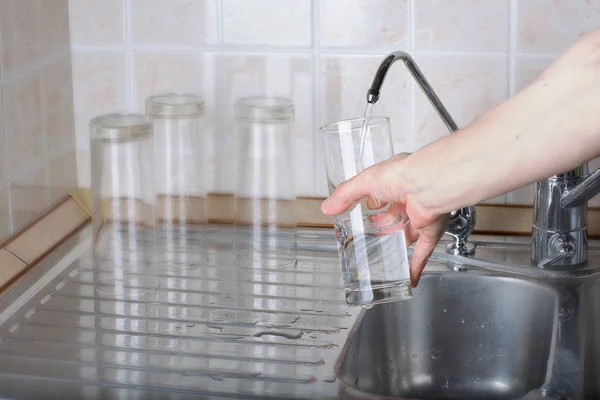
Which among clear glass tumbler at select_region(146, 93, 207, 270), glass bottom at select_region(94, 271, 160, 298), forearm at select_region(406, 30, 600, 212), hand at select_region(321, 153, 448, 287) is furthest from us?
clear glass tumbler at select_region(146, 93, 207, 270)

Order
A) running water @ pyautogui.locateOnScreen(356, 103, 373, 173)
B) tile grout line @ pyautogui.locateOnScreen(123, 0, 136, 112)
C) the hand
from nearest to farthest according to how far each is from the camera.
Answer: the hand, running water @ pyautogui.locateOnScreen(356, 103, 373, 173), tile grout line @ pyautogui.locateOnScreen(123, 0, 136, 112)

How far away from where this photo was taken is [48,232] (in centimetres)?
144

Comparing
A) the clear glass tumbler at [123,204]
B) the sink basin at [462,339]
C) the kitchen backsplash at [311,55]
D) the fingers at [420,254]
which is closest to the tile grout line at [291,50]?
the kitchen backsplash at [311,55]

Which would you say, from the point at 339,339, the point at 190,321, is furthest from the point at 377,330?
the point at 190,321

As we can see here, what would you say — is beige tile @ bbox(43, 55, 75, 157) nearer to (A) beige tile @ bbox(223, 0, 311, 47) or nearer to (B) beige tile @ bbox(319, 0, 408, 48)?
(A) beige tile @ bbox(223, 0, 311, 47)

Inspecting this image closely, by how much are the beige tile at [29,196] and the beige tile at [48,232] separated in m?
0.02

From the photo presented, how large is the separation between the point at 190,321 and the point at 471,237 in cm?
49

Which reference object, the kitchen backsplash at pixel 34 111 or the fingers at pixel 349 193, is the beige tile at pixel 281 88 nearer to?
the kitchen backsplash at pixel 34 111

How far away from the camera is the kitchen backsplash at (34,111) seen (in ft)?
4.38

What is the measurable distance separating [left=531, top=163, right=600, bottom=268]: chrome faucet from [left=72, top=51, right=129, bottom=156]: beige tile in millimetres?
666

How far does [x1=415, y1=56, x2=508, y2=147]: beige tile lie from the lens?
144cm

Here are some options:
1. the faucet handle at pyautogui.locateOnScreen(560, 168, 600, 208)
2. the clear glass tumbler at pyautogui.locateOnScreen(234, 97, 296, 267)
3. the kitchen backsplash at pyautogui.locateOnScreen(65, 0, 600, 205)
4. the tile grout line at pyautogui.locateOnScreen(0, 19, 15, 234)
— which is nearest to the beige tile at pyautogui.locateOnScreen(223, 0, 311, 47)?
the kitchen backsplash at pyautogui.locateOnScreen(65, 0, 600, 205)

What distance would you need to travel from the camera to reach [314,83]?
1.48 m

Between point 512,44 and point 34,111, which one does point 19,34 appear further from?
point 512,44
